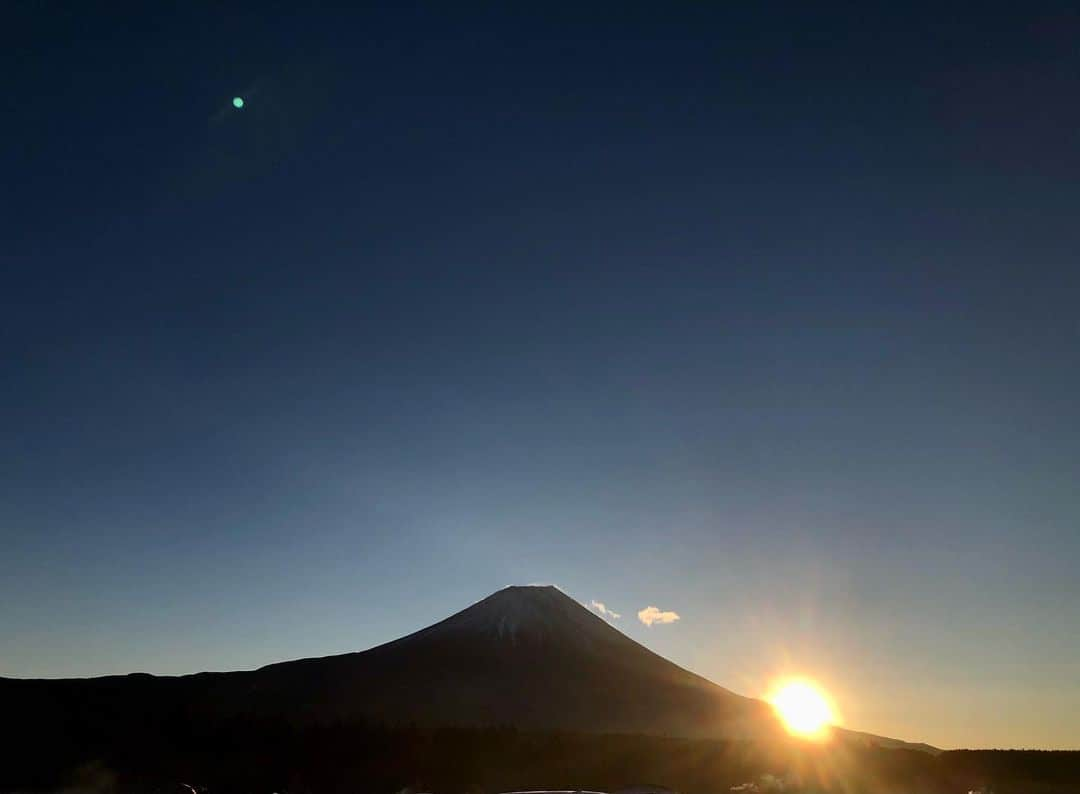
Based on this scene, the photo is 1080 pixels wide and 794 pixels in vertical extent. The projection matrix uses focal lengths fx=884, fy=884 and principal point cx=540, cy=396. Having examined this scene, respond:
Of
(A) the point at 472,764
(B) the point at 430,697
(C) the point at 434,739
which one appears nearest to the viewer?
(A) the point at 472,764

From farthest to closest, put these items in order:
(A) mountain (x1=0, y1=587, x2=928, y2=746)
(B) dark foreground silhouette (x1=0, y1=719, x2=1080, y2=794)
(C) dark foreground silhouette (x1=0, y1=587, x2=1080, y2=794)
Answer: (A) mountain (x1=0, y1=587, x2=928, y2=746), (C) dark foreground silhouette (x1=0, y1=587, x2=1080, y2=794), (B) dark foreground silhouette (x1=0, y1=719, x2=1080, y2=794)

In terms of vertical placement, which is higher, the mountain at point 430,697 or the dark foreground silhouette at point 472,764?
the mountain at point 430,697

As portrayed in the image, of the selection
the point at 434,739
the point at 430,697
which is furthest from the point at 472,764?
the point at 430,697

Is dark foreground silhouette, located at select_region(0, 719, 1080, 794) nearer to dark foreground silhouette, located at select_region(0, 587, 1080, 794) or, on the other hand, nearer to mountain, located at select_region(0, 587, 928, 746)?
dark foreground silhouette, located at select_region(0, 587, 1080, 794)

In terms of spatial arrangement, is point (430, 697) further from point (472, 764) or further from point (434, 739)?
point (472, 764)

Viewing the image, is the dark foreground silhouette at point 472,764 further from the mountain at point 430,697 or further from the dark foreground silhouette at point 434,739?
the mountain at point 430,697

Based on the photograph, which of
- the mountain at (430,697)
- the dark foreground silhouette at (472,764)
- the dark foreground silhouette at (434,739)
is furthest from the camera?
the mountain at (430,697)

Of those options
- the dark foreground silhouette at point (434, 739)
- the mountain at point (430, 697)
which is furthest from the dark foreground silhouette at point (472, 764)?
the mountain at point (430, 697)

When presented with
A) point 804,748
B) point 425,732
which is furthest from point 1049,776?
point 425,732

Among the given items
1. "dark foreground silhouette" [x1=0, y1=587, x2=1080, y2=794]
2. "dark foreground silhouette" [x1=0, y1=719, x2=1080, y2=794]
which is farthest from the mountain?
"dark foreground silhouette" [x1=0, y1=719, x2=1080, y2=794]
